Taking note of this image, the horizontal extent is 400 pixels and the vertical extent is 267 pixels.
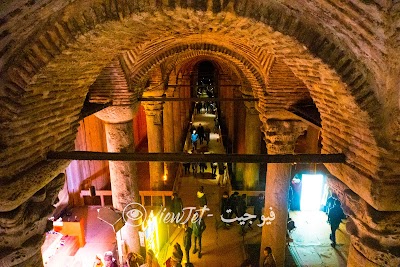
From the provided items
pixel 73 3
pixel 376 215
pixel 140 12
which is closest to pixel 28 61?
pixel 73 3

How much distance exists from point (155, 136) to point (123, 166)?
10.6ft

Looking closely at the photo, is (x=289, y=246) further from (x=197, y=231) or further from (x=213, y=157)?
(x=213, y=157)

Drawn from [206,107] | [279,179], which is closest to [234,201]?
[279,179]

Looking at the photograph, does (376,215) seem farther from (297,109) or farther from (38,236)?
(38,236)

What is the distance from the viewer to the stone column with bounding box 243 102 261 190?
30.3 ft

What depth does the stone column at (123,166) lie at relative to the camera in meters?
6.06

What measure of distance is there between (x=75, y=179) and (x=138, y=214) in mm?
1972

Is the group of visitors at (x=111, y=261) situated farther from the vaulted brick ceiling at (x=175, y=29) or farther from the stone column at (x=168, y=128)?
the stone column at (x=168, y=128)

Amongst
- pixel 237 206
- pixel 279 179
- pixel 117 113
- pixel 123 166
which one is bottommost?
pixel 237 206

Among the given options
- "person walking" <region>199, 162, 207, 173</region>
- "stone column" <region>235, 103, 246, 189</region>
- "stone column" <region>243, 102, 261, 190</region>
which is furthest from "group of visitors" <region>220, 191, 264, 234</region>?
"person walking" <region>199, 162, 207, 173</region>

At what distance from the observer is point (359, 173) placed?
116 inches

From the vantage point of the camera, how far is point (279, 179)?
6.24 meters

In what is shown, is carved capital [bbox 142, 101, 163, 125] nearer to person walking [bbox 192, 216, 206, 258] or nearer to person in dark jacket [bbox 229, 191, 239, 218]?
person in dark jacket [bbox 229, 191, 239, 218]

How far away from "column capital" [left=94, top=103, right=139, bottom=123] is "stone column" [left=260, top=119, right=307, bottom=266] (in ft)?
8.70
